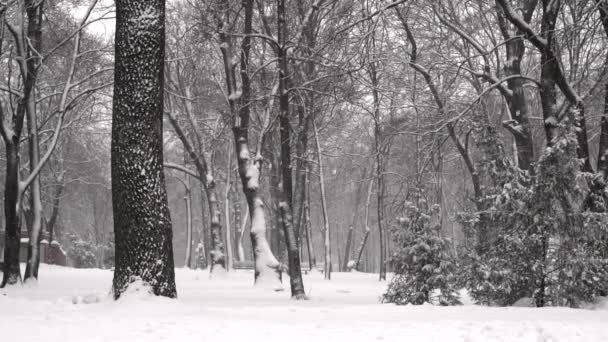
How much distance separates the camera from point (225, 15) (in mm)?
17094

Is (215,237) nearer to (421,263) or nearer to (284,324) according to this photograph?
(421,263)

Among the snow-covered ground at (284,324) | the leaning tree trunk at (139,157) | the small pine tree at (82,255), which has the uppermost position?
the leaning tree trunk at (139,157)

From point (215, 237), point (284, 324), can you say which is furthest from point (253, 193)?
point (284, 324)

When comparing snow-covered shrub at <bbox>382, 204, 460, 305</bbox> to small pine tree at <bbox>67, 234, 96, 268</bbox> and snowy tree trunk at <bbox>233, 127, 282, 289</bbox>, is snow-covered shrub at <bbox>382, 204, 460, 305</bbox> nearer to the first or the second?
snowy tree trunk at <bbox>233, 127, 282, 289</bbox>

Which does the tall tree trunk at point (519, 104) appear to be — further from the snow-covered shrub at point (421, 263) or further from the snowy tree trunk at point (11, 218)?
the snowy tree trunk at point (11, 218)

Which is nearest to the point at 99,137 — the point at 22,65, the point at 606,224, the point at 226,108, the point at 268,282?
the point at 226,108

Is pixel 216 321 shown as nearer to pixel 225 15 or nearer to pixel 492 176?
pixel 492 176

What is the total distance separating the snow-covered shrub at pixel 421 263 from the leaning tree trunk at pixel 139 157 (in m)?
4.71

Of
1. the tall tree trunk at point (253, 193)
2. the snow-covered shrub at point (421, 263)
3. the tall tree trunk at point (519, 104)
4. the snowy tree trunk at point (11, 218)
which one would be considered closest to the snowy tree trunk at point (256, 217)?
the tall tree trunk at point (253, 193)

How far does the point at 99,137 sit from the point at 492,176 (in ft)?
100

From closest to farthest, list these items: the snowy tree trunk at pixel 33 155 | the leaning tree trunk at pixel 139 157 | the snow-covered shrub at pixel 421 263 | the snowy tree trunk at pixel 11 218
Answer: the leaning tree trunk at pixel 139 157
the snow-covered shrub at pixel 421 263
the snowy tree trunk at pixel 11 218
the snowy tree trunk at pixel 33 155

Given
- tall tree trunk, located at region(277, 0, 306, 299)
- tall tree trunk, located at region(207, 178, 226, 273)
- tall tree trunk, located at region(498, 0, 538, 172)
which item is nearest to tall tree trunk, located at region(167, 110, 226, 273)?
tall tree trunk, located at region(207, 178, 226, 273)

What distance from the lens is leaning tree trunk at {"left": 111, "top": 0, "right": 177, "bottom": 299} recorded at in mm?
8305

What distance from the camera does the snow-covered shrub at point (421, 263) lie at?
36.3 feet
